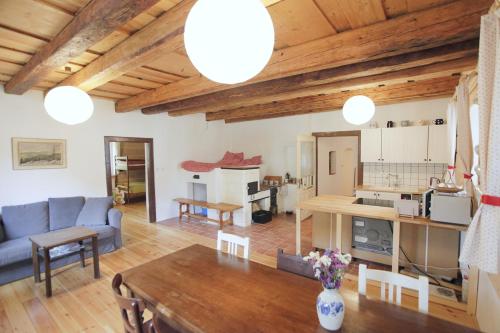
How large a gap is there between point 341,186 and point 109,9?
6.97 metres

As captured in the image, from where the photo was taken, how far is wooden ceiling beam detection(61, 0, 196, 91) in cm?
177

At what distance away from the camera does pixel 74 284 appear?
2904 mm

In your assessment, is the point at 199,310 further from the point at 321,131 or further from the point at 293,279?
the point at 321,131

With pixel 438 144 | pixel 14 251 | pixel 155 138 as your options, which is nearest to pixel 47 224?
pixel 14 251

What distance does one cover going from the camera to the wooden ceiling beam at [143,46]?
1772 mm

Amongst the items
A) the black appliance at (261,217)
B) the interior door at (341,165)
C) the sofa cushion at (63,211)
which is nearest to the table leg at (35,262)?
the sofa cushion at (63,211)

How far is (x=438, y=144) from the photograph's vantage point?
4.26 meters

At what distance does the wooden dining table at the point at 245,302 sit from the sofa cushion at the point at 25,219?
9.45 feet

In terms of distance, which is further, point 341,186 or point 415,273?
point 341,186

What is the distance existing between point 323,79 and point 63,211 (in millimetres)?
4247

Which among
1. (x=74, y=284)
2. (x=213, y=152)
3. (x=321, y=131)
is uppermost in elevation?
(x=321, y=131)

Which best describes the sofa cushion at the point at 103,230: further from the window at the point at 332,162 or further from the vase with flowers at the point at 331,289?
the window at the point at 332,162

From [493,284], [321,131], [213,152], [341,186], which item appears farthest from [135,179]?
[493,284]

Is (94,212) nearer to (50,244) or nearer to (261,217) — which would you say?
(50,244)
